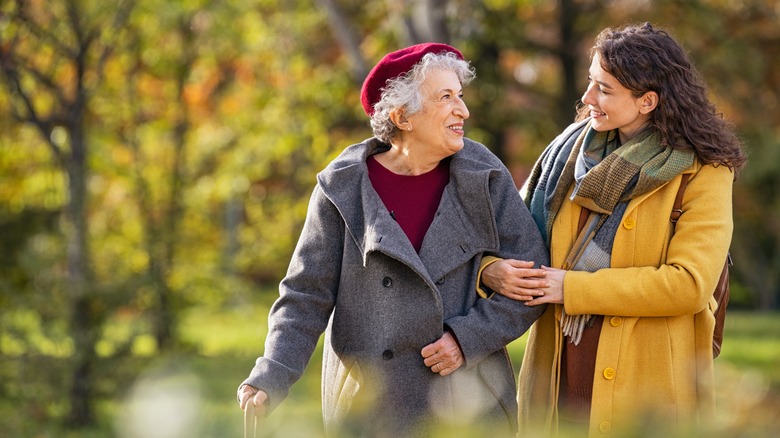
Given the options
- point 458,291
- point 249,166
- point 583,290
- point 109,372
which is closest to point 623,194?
point 583,290

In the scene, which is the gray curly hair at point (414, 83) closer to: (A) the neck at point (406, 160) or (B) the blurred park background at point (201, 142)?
(A) the neck at point (406, 160)

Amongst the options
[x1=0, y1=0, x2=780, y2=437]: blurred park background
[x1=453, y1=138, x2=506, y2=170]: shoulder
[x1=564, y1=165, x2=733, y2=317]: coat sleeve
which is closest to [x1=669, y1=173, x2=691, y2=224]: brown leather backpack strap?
[x1=564, y1=165, x2=733, y2=317]: coat sleeve

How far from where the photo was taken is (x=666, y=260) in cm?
300

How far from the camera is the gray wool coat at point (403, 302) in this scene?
304 cm

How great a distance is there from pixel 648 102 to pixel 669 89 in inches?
2.7

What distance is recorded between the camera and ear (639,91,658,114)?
2986mm

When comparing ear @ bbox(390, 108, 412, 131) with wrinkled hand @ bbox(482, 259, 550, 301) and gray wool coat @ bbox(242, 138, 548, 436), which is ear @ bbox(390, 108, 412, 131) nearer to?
gray wool coat @ bbox(242, 138, 548, 436)

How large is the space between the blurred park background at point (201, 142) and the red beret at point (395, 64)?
1.04 meters

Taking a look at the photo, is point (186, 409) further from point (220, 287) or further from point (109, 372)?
point (220, 287)

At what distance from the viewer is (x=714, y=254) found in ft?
9.58

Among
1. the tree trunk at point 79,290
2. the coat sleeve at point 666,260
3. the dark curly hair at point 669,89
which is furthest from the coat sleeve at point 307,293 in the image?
the tree trunk at point 79,290

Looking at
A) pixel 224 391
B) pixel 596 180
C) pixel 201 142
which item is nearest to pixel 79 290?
pixel 224 391

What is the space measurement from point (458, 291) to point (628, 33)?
874 mm

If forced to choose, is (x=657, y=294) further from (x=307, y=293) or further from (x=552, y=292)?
(x=307, y=293)
